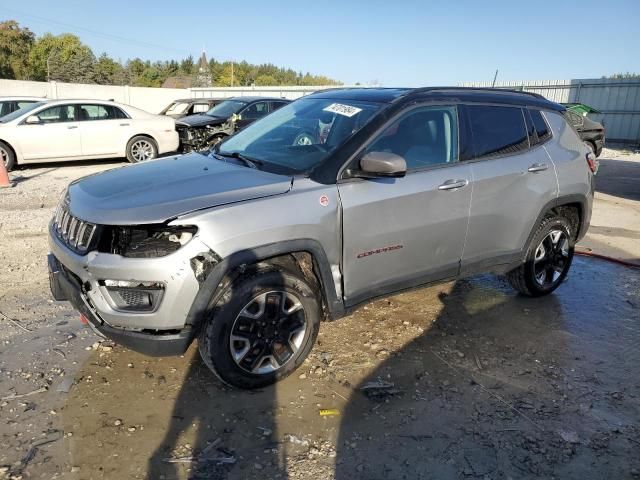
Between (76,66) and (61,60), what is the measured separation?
253cm

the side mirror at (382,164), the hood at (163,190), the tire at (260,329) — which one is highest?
the side mirror at (382,164)

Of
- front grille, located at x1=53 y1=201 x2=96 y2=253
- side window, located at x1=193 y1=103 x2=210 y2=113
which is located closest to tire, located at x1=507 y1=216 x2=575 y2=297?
front grille, located at x1=53 y1=201 x2=96 y2=253

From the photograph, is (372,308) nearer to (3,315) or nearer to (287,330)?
(287,330)

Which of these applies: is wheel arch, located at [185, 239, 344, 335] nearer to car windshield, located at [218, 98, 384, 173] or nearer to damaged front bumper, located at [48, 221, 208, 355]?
damaged front bumper, located at [48, 221, 208, 355]

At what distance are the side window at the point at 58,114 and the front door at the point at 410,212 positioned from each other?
9681mm

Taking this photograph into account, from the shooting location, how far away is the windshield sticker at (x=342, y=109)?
3660 mm

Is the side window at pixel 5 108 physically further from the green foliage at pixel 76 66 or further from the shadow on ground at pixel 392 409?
the green foliage at pixel 76 66

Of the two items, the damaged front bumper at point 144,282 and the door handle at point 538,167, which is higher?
the door handle at point 538,167

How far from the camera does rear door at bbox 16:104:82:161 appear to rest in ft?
34.2

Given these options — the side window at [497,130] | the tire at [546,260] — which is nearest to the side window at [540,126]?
the side window at [497,130]

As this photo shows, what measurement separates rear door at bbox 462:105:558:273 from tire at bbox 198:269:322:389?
4.84ft

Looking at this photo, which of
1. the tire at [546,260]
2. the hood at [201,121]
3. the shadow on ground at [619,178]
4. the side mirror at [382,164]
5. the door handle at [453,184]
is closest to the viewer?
the side mirror at [382,164]

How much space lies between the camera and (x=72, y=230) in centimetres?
301

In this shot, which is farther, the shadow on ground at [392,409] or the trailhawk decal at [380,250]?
the trailhawk decal at [380,250]
